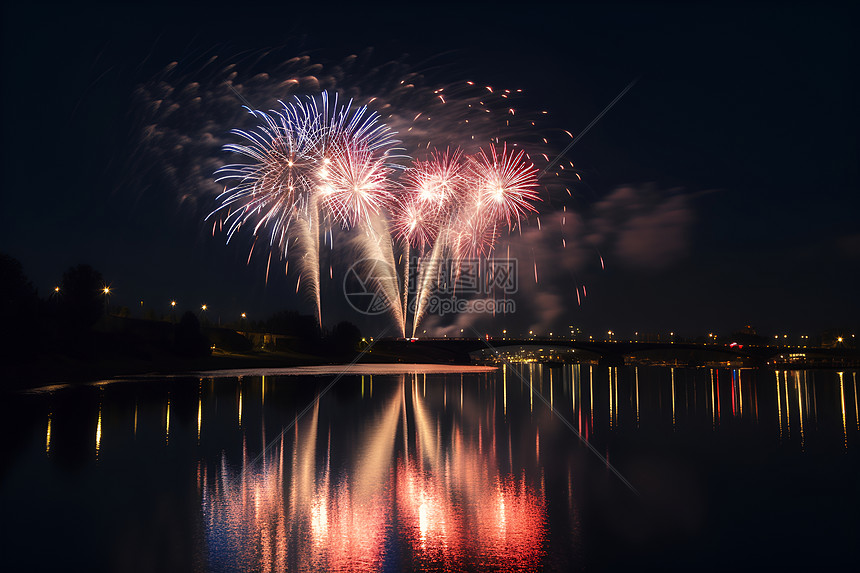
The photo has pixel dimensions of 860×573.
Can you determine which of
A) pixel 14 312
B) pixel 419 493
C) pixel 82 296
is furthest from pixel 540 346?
pixel 419 493

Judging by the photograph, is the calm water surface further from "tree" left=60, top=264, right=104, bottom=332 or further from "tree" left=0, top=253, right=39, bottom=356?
"tree" left=60, top=264, right=104, bottom=332

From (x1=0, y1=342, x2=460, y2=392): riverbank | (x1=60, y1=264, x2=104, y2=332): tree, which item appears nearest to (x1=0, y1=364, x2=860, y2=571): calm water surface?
(x1=0, y1=342, x2=460, y2=392): riverbank

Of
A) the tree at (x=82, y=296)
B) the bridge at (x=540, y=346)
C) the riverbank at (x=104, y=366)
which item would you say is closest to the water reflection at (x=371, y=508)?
the riverbank at (x=104, y=366)

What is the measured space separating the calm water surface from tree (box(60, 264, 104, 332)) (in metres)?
56.1

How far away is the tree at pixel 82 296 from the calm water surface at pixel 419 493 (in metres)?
56.1

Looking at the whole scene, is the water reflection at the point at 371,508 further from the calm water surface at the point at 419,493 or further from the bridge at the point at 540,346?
the bridge at the point at 540,346

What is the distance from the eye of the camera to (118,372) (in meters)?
65.2

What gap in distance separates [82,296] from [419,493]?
260 feet

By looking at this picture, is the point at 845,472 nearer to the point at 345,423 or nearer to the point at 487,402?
the point at 345,423

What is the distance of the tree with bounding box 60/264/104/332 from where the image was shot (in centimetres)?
7681

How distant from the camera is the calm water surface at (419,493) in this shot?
31.0 feet

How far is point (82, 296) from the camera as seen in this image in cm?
8000

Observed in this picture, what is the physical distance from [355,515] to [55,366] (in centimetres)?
5447

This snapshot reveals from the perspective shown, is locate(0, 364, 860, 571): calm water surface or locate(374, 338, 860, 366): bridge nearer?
locate(0, 364, 860, 571): calm water surface
